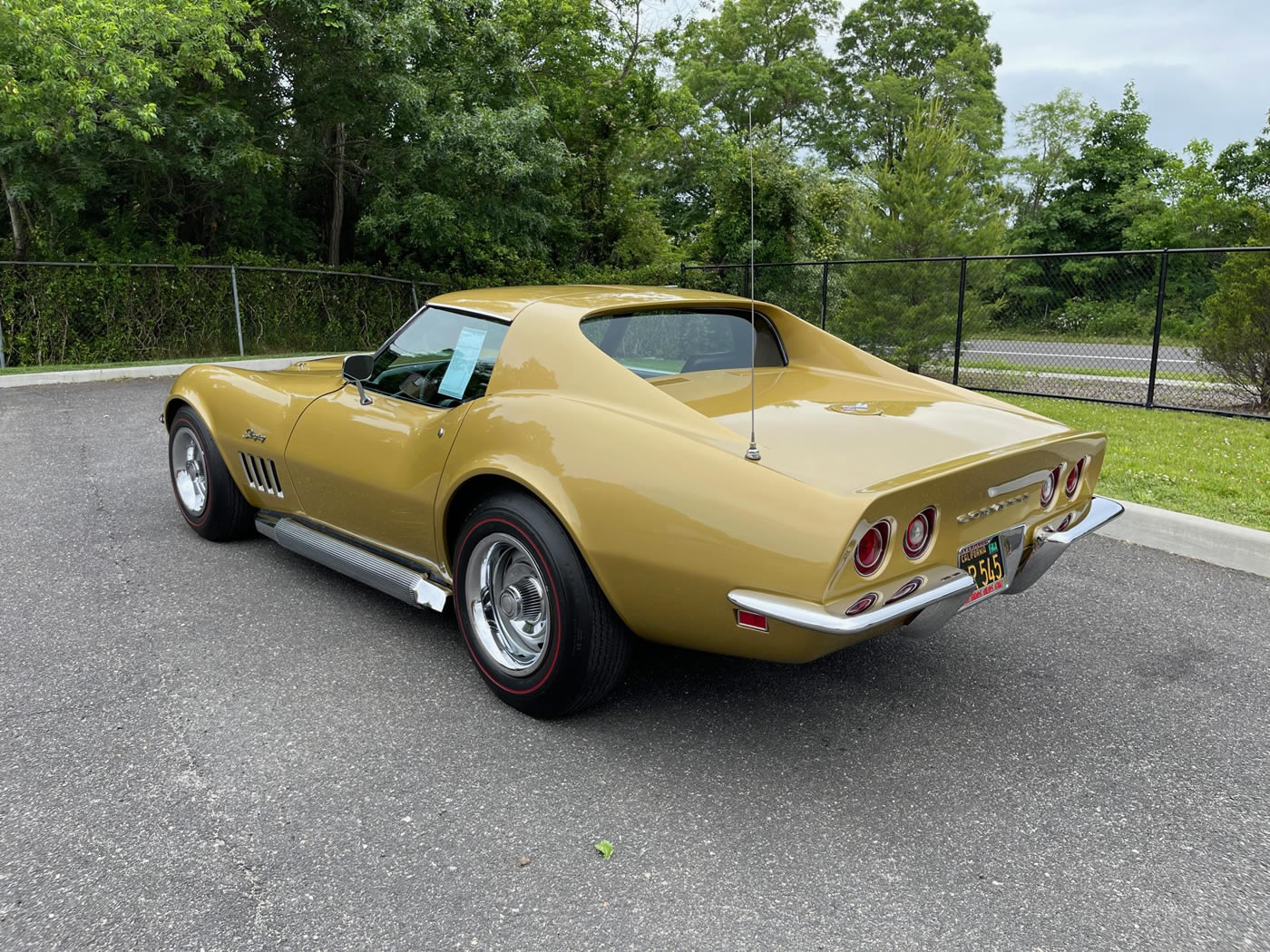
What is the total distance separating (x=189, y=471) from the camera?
199 inches

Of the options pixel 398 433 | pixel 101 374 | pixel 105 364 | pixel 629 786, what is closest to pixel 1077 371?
pixel 398 433

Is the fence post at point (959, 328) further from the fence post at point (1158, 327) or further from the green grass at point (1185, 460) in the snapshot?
the fence post at point (1158, 327)

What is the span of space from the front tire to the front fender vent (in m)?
1.51

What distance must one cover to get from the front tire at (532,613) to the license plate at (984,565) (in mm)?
1111

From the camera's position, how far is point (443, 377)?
3506 mm

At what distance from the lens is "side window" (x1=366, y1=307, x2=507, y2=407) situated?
11.1 feet

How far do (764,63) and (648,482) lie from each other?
46920 mm

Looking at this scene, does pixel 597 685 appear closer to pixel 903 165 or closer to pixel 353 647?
pixel 353 647

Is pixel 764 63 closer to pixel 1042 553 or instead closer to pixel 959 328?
pixel 959 328

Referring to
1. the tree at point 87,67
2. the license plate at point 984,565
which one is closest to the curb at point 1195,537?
the license plate at point 984,565

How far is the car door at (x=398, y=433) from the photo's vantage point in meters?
3.37

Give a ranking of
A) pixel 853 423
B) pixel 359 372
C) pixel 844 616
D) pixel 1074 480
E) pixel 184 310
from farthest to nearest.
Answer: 1. pixel 184 310
2. pixel 359 372
3. pixel 1074 480
4. pixel 853 423
5. pixel 844 616

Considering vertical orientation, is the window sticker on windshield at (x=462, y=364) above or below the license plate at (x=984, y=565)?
above

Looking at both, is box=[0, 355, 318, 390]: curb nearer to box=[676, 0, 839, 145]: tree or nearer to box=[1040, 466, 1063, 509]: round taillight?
box=[1040, 466, 1063, 509]: round taillight
